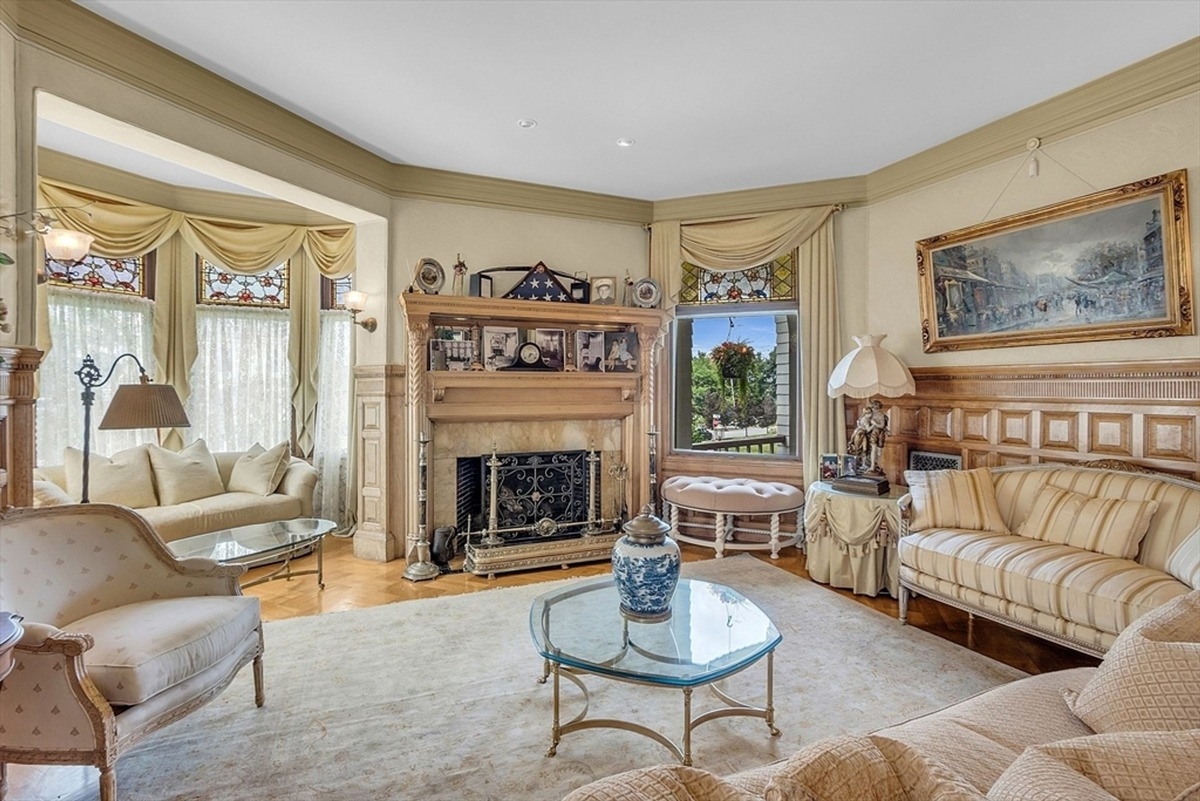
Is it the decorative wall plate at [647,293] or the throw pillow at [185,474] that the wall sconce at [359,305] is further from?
the decorative wall plate at [647,293]

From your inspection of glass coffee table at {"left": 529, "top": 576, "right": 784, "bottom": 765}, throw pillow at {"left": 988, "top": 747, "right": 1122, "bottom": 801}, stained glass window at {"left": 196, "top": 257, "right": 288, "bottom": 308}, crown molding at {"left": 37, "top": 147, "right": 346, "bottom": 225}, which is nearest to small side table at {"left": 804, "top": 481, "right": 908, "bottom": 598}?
glass coffee table at {"left": 529, "top": 576, "right": 784, "bottom": 765}

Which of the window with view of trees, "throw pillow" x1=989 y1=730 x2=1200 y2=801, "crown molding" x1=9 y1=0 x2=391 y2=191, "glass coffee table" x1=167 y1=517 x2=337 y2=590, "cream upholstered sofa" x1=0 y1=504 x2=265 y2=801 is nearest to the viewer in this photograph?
"throw pillow" x1=989 y1=730 x2=1200 y2=801

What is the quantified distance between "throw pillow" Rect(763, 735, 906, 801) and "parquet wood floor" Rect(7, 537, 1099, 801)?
2305 millimetres

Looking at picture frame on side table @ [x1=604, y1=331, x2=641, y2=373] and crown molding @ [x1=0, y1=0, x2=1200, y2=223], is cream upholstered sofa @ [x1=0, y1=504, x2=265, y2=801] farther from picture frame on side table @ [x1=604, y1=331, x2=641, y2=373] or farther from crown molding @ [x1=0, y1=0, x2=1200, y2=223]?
picture frame on side table @ [x1=604, y1=331, x2=641, y2=373]

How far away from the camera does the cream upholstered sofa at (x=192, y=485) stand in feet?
12.2

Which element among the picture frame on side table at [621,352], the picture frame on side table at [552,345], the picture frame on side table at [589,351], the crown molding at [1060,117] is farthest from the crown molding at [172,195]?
the crown molding at [1060,117]

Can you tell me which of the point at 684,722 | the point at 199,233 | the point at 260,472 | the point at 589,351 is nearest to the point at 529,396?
the point at 589,351

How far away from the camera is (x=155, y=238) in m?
4.36

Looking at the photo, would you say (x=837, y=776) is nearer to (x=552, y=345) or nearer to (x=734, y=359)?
(x=552, y=345)

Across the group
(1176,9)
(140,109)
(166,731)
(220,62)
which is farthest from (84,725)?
(1176,9)

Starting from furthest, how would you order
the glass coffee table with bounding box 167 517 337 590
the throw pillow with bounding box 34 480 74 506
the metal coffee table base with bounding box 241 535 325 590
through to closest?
the metal coffee table base with bounding box 241 535 325 590 → the throw pillow with bounding box 34 480 74 506 → the glass coffee table with bounding box 167 517 337 590

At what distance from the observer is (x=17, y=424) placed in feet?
7.61

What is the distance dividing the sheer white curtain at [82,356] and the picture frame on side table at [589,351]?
3.50 m

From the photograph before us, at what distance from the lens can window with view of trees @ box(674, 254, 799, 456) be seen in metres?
4.88
